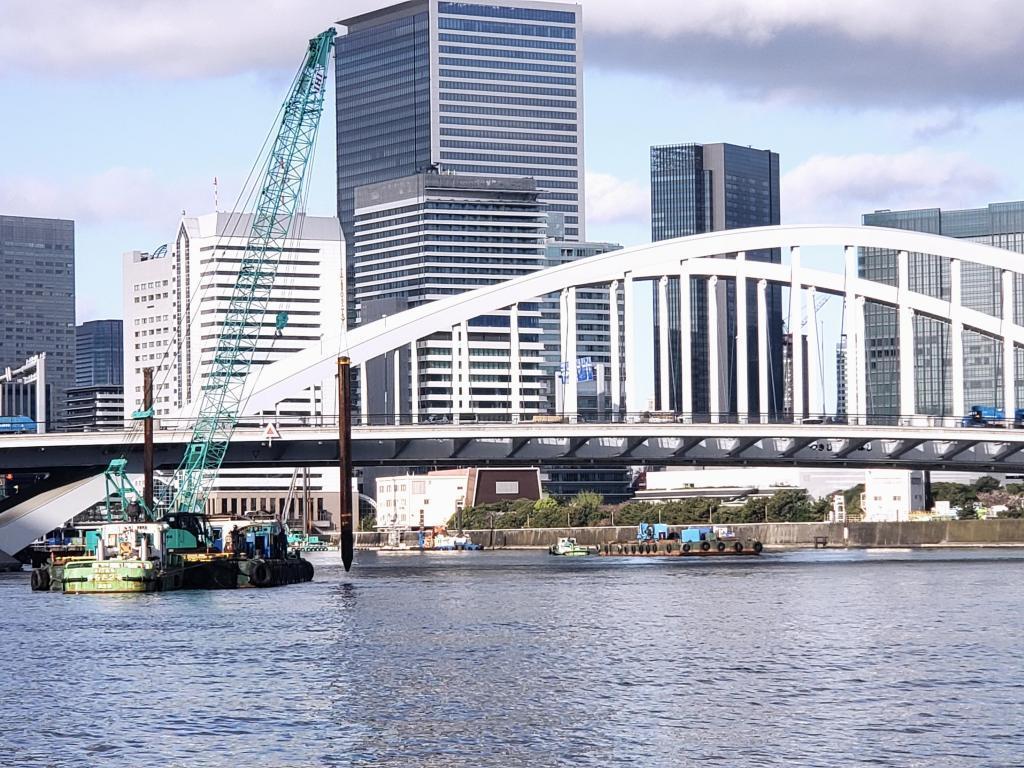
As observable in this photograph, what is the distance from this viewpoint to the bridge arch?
104500 mm

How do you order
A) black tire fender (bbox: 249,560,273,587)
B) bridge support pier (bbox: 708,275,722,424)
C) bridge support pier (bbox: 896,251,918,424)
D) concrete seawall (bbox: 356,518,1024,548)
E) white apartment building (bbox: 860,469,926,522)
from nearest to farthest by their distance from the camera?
1. black tire fender (bbox: 249,560,273,587)
2. bridge support pier (bbox: 708,275,722,424)
3. bridge support pier (bbox: 896,251,918,424)
4. concrete seawall (bbox: 356,518,1024,548)
5. white apartment building (bbox: 860,469,926,522)

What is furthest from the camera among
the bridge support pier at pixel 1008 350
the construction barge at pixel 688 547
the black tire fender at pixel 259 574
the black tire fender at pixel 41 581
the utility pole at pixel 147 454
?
the construction barge at pixel 688 547

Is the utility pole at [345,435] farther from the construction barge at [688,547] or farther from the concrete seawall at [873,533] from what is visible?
the concrete seawall at [873,533]

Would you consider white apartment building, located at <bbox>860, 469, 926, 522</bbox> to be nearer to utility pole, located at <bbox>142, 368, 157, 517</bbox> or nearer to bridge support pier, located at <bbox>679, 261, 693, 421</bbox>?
bridge support pier, located at <bbox>679, 261, 693, 421</bbox>

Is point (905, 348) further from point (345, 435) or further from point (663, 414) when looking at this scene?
point (345, 435)

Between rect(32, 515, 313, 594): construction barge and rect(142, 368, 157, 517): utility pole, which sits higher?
rect(142, 368, 157, 517): utility pole

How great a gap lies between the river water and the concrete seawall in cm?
8092

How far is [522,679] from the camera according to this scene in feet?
149

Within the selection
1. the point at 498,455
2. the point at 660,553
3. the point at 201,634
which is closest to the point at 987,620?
the point at 201,634

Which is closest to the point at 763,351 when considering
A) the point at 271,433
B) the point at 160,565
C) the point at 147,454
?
the point at 271,433

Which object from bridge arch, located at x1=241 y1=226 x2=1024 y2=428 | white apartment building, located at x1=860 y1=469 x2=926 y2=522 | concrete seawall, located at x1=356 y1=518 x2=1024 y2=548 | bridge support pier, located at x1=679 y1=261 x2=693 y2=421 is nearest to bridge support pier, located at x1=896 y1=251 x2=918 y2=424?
bridge arch, located at x1=241 y1=226 x2=1024 y2=428

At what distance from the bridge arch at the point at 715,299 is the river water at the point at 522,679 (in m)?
27.0

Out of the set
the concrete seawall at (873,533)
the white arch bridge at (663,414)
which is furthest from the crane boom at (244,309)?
the concrete seawall at (873,533)

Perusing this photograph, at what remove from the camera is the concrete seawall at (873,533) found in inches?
6235
